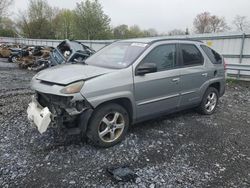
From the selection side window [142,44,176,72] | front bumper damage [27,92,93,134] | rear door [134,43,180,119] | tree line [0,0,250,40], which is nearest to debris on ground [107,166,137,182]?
front bumper damage [27,92,93,134]

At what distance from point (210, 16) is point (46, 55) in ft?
158

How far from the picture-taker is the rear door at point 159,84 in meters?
3.86

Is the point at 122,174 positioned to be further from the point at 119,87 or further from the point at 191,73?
the point at 191,73

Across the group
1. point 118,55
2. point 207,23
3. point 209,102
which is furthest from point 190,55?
point 207,23

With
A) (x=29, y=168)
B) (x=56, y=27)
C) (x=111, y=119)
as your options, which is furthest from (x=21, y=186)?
(x=56, y=27)

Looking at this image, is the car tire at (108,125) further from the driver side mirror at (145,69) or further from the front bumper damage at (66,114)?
the driver side mirror at (145,69)

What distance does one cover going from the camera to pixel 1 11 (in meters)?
39.8

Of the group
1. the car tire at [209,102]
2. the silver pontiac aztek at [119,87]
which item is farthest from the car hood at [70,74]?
the car tire at [209,102]

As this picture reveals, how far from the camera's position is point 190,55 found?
4809 mm

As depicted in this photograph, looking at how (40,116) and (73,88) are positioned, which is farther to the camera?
(40,116)

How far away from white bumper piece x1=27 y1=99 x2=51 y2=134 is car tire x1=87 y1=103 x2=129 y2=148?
63 centimetres

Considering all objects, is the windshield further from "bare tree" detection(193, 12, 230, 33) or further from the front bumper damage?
"bare tree" detection(193, 12, 230, 33)

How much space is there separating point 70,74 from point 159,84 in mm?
1629

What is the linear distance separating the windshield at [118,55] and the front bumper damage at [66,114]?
1006 mm
